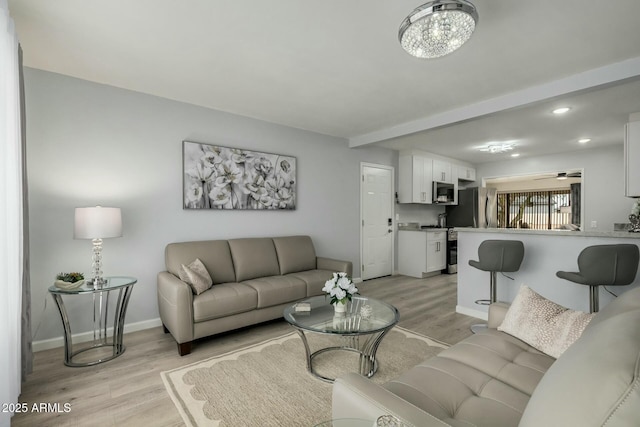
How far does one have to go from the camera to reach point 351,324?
7.16 ft

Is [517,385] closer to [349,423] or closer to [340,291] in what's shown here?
[349,423]

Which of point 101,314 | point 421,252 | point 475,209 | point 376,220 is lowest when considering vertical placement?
point 101,314

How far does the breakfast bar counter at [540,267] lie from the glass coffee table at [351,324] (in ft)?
5.46

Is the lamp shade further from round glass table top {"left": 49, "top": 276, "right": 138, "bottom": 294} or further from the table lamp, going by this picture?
round glass table top {"left": 49, "top": 276, "right": 138, "bottom": 294}

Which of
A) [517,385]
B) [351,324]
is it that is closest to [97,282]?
[351,324]

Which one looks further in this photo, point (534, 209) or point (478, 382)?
point (534, 209)

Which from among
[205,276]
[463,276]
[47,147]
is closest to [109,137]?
[47,147]

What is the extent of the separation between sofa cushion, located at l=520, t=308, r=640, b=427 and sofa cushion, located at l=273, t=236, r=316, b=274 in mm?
3149

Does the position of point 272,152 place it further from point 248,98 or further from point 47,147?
point 47,147

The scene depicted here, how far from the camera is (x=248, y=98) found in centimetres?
331

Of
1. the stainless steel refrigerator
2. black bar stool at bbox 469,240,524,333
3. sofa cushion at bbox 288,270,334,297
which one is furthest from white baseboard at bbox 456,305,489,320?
the stainless steel refrigerator

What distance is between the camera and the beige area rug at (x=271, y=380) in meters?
1.78

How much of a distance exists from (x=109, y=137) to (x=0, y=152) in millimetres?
1430

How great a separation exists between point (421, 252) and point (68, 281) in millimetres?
5042
